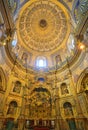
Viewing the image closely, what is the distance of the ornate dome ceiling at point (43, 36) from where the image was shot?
19192mm

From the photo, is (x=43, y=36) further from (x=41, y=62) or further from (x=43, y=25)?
(x=41, y=62)

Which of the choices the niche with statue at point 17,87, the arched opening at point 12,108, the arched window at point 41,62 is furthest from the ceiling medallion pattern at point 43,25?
the arched opening at point 12,108

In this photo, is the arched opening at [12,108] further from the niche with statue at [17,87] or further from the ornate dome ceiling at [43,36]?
the ornate dome ceiling at [43,36]

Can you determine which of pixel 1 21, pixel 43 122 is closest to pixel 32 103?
pixel 43 122

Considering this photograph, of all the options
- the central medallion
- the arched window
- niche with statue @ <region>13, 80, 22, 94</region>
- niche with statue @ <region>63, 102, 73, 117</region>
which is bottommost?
niche with statue @ <region>63, 102, 73, 117</region>

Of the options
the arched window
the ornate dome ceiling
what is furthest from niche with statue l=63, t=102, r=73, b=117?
the arched window

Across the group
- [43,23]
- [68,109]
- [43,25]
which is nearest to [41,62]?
[43,25]

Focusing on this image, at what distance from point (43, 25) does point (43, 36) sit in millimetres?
2203

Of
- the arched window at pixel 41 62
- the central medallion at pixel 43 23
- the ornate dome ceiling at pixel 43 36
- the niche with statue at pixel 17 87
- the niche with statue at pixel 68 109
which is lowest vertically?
the niche with statue at pixel 68 109

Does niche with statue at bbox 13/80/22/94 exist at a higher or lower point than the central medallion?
lower

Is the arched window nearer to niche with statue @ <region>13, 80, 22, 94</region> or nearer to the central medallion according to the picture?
niche with statue @ <region>13, 80, 22, 94</region>

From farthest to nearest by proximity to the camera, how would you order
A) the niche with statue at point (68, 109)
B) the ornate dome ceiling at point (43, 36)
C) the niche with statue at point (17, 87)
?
the ornate dome ceiling at point (43, 36), the niche with statue at point (17, 87), the niche with statue at point (68, 109)

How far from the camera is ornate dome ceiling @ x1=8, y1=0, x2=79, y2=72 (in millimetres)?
19192

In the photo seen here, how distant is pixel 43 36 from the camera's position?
75.2 feet
